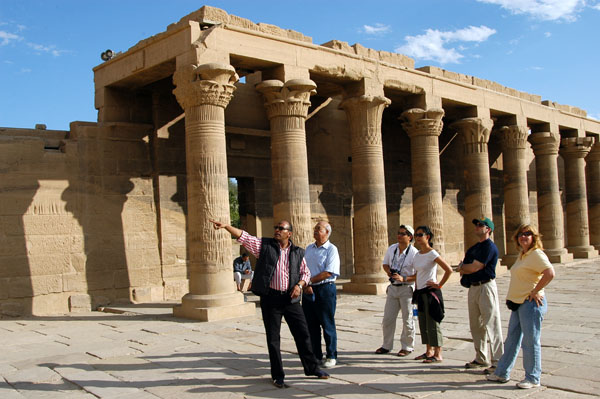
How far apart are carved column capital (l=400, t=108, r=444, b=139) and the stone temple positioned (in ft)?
0.13

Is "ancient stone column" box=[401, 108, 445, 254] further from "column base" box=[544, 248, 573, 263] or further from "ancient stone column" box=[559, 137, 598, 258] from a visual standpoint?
"ancient stone column" box=[559, 137, 598, 258]

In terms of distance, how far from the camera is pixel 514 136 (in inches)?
768

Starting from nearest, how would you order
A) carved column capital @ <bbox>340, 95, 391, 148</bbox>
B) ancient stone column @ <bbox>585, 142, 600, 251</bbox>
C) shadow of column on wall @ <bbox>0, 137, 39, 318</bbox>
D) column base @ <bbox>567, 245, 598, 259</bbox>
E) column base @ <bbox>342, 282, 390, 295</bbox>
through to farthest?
shadow of column on wall @ <bbox>0, 137, 39, 318</bbox> < column base @ <bbox>342, 282, 390, 295</bbox> < carved column capital @ <bbox>340, 95, 391, 148</bbox> < column base @ <bbox>567, 245, 598, 259</bbox> < ancient stone column @ <bbox>585, 142, 600, 251</bbox>

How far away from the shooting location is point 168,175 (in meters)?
14.1

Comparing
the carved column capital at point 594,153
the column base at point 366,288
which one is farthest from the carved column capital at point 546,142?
the column base at point 366,288

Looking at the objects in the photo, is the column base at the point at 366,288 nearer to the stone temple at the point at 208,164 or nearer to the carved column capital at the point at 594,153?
the stone temple at the point at 208,164

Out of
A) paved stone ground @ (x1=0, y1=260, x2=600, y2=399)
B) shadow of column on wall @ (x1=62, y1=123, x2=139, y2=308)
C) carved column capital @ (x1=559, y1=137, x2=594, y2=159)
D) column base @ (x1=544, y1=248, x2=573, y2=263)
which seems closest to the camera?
paved stone ground @ (x1=0, y1=260, x2=600, y2=399)

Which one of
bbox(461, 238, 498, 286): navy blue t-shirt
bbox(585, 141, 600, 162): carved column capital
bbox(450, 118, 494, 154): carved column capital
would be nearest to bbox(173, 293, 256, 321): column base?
bbox(461, 238, 498, 286): navy blue t-shirt

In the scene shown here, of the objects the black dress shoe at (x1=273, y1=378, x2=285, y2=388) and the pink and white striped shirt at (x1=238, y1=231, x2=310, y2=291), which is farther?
the pink and white striped shirt at (x1=238, y1=231, x2=310, y2=291)

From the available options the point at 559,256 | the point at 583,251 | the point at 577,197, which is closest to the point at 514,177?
the point at 559,256

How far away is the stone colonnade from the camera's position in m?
11.1

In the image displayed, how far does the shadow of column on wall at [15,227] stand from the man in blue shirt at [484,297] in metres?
9.23

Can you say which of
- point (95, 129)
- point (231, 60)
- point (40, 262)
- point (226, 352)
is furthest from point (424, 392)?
point (95, 129)

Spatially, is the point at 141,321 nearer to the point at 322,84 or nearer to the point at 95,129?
the point at 95,129
